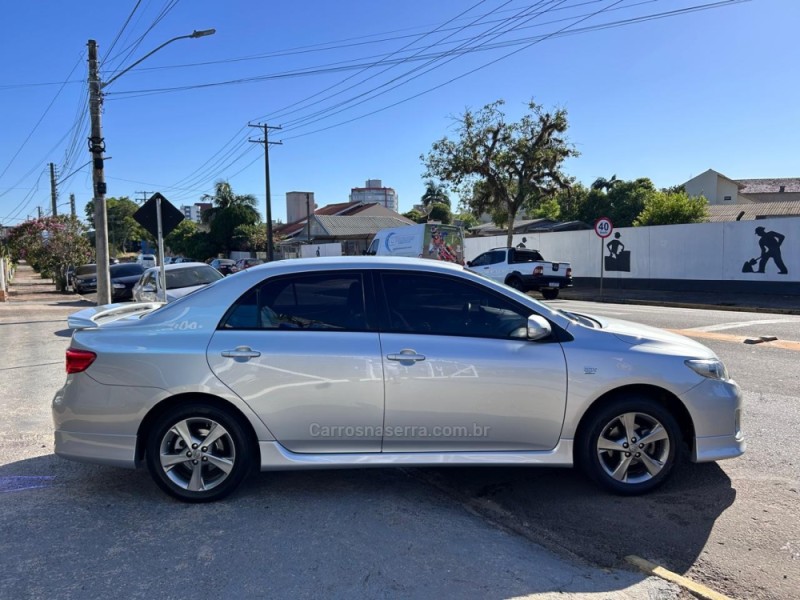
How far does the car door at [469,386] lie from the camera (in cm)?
392

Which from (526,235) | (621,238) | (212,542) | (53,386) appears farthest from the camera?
(526,235)

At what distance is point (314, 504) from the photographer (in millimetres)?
4043

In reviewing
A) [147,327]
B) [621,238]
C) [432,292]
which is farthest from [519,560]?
[621,238]

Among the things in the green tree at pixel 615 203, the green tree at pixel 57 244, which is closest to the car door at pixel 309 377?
the green tree at pixel 57 244

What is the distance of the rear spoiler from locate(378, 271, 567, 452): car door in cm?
225

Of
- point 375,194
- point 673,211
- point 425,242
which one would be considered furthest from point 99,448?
point 375,194

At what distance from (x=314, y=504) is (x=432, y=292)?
1646 millimetres

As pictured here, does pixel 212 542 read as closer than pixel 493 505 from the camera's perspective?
Yes

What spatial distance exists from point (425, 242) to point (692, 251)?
32.7 feet

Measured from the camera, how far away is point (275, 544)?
3.49m

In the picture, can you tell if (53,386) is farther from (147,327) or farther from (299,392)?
(299,392)

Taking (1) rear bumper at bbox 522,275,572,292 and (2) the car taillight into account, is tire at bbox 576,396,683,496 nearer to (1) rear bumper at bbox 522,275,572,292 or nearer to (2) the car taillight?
(2) the car taillight

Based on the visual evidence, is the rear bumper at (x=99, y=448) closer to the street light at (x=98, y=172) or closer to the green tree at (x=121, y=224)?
the street light at (x=98, y=172)

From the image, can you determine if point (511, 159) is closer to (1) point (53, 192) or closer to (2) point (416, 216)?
(1) point (53, 192)
